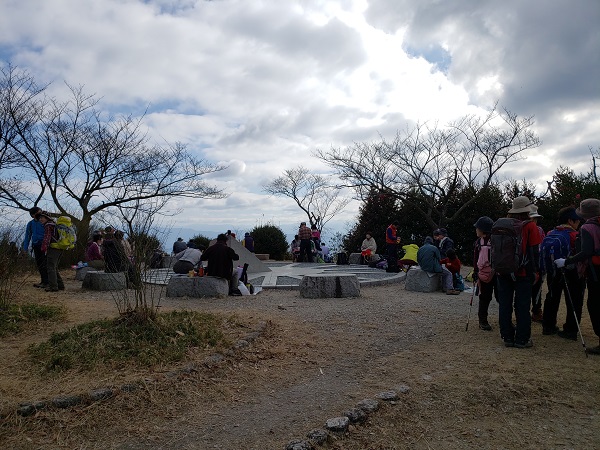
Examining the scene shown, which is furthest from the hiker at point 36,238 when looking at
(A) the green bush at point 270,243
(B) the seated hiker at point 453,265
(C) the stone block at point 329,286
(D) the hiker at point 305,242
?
(A) the green bush at point 270,243

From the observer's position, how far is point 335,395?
3965 mm

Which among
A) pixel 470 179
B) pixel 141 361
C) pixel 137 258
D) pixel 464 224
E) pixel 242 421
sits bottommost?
pixel 242 421

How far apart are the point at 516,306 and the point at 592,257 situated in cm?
88

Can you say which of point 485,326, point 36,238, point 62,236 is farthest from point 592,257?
point 36,238

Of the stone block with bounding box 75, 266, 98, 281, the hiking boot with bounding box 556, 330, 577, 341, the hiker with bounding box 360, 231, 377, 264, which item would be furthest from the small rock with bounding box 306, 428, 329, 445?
the hiker with bounding box 360, 231, 377, 264

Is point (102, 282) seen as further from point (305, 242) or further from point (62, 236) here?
point (305, 242)

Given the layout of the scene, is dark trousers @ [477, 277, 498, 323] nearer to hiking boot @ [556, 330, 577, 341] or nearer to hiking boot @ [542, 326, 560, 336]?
hiking boot @ [542, 326, 560, 336]

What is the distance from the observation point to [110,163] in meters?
16.1

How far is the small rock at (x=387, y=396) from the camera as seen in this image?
12.5ft

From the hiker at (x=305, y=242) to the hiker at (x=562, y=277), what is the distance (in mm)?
12854

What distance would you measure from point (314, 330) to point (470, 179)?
1514 cm

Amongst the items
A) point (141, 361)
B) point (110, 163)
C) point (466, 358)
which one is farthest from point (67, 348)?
Result: point (110, 163)

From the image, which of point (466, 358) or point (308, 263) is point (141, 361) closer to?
point (466, 358)

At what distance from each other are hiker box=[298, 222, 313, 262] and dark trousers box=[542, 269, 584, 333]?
1287cm
